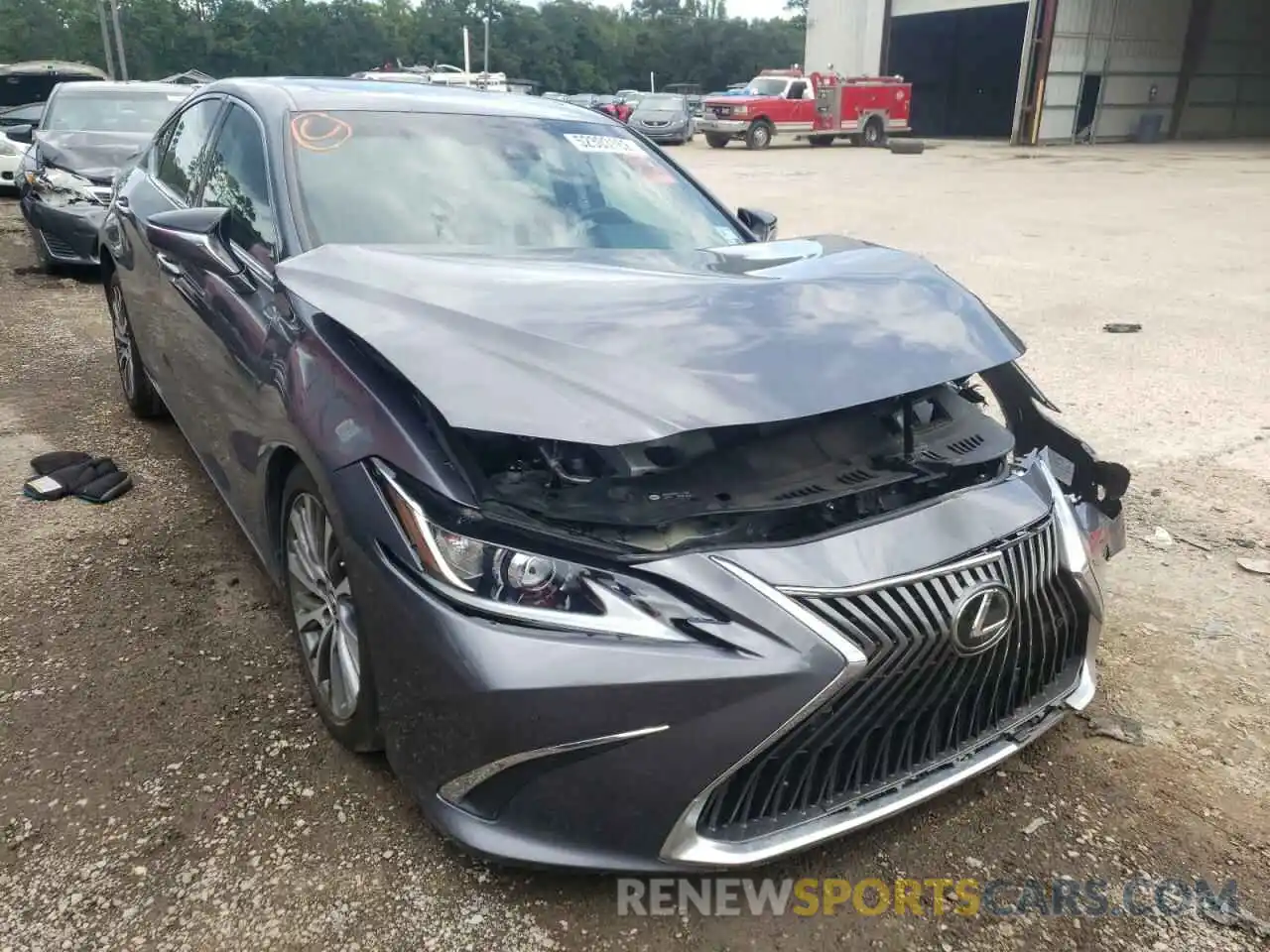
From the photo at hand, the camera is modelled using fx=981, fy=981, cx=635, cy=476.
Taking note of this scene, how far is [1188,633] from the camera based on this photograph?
3.19m

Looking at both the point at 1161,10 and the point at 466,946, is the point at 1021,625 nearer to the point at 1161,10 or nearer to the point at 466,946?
the point at 466,946

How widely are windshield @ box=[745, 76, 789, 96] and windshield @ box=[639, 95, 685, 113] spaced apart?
2634 mm

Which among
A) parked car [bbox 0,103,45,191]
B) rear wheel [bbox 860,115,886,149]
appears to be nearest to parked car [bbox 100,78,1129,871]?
parked car [bbox 0,103,45,191]

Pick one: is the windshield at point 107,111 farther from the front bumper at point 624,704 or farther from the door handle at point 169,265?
the front bumper at point 624,704

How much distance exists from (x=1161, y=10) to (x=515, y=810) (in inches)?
1526

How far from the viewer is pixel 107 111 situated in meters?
9.07

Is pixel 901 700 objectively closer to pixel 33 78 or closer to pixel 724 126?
pixel 33 78

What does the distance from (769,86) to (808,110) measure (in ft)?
4.50

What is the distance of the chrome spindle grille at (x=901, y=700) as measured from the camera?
1.85 meters

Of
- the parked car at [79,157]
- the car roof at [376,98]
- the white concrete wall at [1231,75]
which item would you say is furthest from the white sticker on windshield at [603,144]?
the white concrete wall at [1231,75]

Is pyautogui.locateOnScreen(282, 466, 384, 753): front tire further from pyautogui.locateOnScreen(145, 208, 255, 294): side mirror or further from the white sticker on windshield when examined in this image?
the white sticker on windshield

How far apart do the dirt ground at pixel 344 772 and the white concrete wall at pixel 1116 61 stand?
29835 millimetres

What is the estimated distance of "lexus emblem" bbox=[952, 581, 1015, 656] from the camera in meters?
1.94

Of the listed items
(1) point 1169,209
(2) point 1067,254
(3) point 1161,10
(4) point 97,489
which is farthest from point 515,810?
(3) point 1161,10
